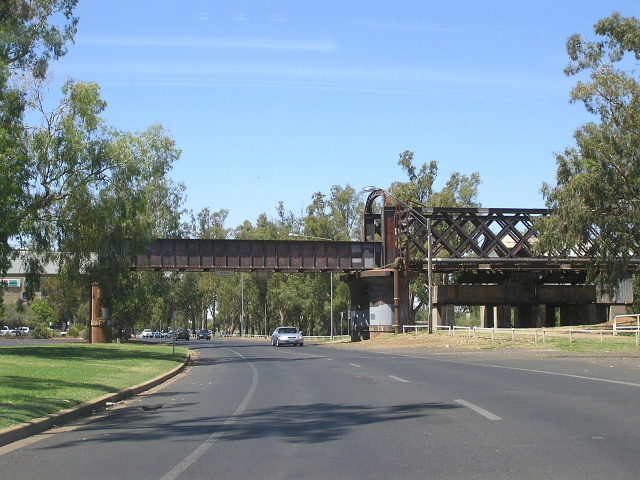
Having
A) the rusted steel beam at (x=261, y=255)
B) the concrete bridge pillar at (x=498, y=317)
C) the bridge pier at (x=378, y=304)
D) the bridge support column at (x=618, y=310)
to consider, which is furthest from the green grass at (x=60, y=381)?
the concrete bridge pillar at (x=498, y=317)

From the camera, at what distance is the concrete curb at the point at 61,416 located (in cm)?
1093

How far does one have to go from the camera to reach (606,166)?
1686 inches

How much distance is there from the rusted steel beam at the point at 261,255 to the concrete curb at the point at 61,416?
36.5m

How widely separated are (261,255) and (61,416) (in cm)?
4469

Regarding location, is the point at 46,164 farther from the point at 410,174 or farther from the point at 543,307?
the point at 410,174

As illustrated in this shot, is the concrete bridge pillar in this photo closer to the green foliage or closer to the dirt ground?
the dirt ground

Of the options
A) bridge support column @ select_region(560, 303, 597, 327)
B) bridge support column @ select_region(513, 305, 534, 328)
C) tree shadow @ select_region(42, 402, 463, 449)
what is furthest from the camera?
bridge support column @ select_region(513, 305, 534, 328)

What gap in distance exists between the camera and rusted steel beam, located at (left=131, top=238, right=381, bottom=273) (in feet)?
182

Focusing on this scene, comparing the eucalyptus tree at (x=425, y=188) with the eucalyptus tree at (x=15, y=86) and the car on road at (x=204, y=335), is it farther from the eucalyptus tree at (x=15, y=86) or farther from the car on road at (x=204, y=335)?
the eucalyptus tree at (x=15, y=86)

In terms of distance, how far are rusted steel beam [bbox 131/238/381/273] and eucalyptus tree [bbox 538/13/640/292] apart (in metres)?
17.2

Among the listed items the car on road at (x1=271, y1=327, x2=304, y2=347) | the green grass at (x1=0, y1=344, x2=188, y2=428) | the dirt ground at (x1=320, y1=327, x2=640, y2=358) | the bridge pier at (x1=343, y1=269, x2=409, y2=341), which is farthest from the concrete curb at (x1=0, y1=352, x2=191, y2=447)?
the bridge pier at (x1=343, y1=269, x2=409, y2=341)

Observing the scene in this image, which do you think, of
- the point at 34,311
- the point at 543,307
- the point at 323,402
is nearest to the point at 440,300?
the point at 543,307

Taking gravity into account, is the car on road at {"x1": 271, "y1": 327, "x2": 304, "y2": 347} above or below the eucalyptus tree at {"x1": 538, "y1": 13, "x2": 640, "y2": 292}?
below

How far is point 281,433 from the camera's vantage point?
36.0 feet
